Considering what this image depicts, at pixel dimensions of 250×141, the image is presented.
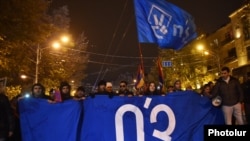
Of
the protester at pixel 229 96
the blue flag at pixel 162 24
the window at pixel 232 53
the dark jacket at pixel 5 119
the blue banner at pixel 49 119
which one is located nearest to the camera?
the dark jacket at pixel 5 119

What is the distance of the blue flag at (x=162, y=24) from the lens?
1159 centimetres

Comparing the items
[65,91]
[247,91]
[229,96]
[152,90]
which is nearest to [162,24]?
[152,90]

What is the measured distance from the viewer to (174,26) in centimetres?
1195

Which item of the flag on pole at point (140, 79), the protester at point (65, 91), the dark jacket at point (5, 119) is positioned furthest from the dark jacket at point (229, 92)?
the flag on pole at point (140, 79)

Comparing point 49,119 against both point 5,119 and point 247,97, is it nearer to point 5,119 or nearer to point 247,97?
point 5,119

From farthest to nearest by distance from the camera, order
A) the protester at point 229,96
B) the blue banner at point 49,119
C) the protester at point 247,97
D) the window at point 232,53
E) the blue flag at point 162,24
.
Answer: the window at point 232,53, the blue flag at point 162,24, the protester at point 247,97, the protester at point 229,96, the blue banner at point 49,119

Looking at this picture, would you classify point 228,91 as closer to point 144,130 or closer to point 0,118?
point 144,130

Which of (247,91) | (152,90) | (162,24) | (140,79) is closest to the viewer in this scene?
(152,90)

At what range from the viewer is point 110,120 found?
9281 millimetres

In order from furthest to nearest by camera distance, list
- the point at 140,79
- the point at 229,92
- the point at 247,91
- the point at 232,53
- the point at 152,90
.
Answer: the point at 232,53
the point at 140,79
the point at 247,91
the point at 152,90
the point at 229,92

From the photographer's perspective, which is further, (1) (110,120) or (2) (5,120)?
(1) (110,120)

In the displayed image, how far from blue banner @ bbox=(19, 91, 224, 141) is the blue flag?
2619 mm

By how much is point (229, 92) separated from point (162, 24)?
10.7ft

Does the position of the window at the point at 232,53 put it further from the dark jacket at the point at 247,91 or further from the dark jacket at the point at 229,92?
the dark jacket at the point at 229,92
